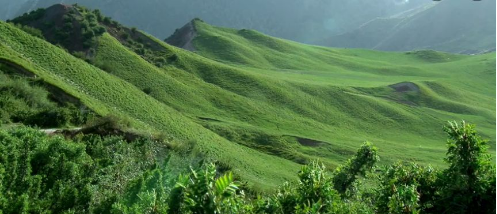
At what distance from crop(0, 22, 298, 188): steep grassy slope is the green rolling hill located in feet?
0.56

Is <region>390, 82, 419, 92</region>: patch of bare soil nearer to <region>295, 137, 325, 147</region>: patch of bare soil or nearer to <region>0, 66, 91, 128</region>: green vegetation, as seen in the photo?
<region>295, 137, 325, 147</region>: patch of bare soil

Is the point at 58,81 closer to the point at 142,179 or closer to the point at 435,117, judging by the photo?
the point at 142,179

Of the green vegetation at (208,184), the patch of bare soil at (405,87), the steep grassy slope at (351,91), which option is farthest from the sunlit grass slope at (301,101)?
the green vegetation at (208,184)

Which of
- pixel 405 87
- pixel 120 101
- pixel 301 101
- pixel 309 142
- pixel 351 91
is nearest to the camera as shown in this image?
pixel 120 101

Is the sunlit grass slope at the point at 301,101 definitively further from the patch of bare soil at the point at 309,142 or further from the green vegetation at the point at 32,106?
the green vegetation at the point at 32,106

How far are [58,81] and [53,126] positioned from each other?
13323 mm

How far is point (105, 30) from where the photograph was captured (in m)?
88.9

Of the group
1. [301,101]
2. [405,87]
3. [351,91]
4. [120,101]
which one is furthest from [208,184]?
[405,87]

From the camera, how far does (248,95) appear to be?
265 ft

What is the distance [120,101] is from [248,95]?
31680 millimetres

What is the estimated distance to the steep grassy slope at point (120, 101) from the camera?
44562 millimetres

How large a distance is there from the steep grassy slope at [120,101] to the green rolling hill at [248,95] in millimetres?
171

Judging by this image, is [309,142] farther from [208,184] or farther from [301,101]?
[208,184]

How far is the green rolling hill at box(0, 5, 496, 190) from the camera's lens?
50594 mm
